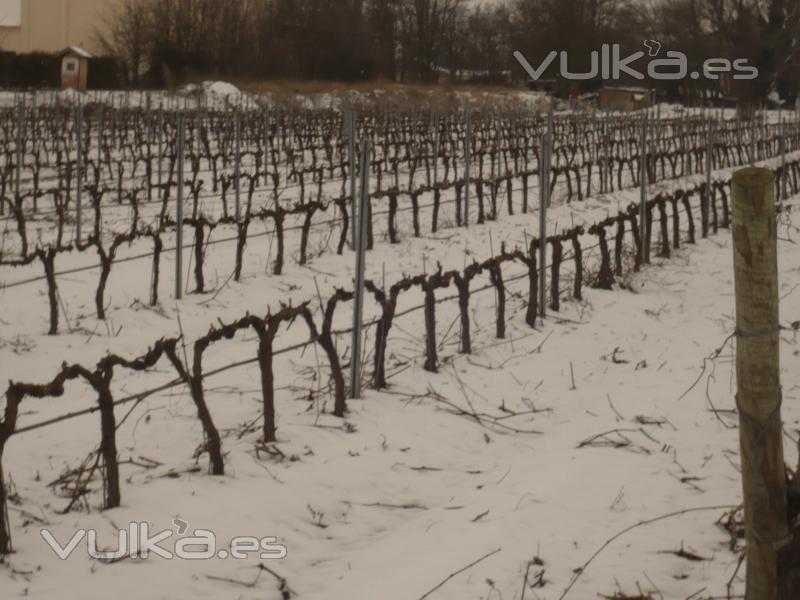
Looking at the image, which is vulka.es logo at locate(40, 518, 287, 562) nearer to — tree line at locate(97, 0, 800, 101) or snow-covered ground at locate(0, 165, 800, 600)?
snow-covered ground at locate(0, 165, 800, 600)

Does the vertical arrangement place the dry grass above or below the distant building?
below

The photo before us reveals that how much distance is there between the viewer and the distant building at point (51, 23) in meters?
41.1

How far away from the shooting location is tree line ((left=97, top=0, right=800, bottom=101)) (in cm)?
3256

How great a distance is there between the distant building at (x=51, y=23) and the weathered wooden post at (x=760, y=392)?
40.9m

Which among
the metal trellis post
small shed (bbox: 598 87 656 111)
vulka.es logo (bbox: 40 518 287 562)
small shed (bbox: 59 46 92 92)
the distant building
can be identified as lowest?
vulka.es logo (bbox: 40 518 287 562)

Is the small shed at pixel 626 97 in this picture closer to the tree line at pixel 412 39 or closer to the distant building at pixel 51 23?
the tree line at pixel 412 39

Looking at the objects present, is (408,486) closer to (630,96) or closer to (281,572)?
(281,572)

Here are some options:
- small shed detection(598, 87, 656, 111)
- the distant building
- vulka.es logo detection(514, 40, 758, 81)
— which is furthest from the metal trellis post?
the distant building

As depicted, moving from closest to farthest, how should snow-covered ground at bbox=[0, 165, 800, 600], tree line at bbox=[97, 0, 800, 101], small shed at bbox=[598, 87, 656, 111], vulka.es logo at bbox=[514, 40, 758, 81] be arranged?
snow-covered ground at bbox=[0, 165, 800, 600]
vulka.es logo at bbox=[514, 40, 758, 81]
tree line at bbox=[97, 0, 800, 101]
small shed at bbox=[598, 87, 656, 111]

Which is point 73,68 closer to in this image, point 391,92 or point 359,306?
point 391,92

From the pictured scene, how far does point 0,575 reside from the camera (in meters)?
3.47

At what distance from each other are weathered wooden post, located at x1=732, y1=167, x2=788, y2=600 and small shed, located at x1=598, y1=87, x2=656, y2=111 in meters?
34.1

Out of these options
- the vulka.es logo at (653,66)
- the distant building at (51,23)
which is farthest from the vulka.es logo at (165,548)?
the distant building at (51,23)

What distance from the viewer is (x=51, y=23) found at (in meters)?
42.5
